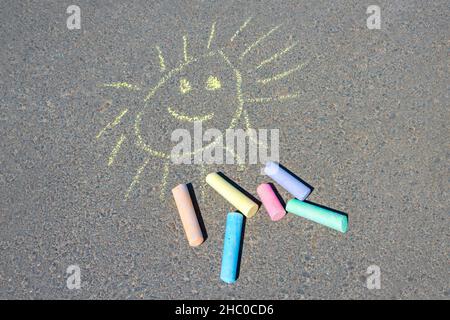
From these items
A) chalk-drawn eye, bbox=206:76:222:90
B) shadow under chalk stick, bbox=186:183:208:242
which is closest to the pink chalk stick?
shadow under chalk stick, bbox=186:183:208:242

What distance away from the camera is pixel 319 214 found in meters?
2.98

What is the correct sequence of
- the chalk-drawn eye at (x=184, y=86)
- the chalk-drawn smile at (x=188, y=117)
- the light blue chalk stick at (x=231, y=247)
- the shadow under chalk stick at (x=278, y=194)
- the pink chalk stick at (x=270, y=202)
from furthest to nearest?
the chalk-drawn eye at (x=184, y=86) < the chalk-drawn smile at (x=188, y=117) < the shadow under chalk stick at (x=278, y=194) < the pink chalk stick at (x=270, y=202) < the light blue chalk stick at (x=231, y=247)

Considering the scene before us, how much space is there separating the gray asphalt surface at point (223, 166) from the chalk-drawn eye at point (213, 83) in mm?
53

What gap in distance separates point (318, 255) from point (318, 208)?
0.96 ft

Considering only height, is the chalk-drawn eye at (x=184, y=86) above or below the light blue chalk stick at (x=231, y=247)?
above

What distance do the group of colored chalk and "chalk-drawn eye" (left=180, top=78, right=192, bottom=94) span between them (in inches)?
28.5

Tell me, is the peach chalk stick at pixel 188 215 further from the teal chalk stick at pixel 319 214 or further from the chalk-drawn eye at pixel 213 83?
the chalk-drawn eye at pixel 213 83

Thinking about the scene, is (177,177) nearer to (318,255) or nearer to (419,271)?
(318,255)

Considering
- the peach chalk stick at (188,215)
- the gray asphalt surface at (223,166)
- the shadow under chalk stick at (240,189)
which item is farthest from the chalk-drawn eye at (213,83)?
the peach chalk stick at (188,215)

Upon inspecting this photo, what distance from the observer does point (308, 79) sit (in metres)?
3.52

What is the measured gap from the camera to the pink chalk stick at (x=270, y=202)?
301 centimetres

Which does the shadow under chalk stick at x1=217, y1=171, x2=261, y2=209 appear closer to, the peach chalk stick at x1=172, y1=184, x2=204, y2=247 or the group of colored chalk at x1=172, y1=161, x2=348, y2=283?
the group of colored chalk at x1=172, y1=161, x2=348, y2=283

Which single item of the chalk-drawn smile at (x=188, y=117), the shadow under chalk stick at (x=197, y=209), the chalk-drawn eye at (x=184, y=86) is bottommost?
the shadow under chalk stick at (x=197, y=209)
